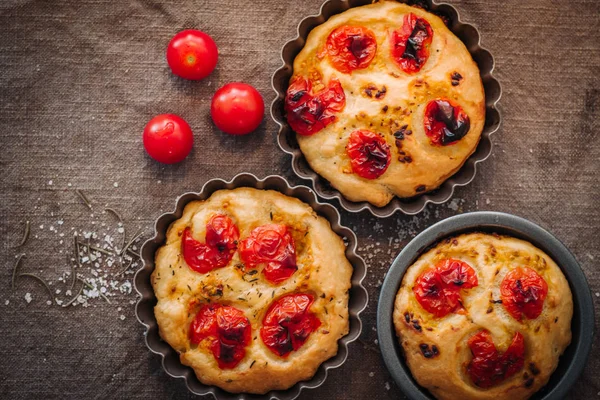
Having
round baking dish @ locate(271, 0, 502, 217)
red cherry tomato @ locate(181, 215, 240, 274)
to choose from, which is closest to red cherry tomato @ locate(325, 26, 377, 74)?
round baking dish @ locate(271, 0, 502, 217)

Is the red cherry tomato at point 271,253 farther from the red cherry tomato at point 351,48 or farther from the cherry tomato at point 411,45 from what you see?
the cherry tomato at point 411,45

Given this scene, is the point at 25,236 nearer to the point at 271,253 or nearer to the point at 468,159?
the point at 271,253

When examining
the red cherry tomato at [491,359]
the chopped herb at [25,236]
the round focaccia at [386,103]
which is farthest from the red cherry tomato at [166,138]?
the red cherry tomato at [491,359]

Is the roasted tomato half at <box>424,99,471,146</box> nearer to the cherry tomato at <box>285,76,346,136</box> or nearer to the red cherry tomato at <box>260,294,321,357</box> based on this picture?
the cherry tomato at <box>285,76,346,136</box>

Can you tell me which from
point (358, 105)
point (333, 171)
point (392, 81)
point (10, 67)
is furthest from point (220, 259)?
point (10, 67)

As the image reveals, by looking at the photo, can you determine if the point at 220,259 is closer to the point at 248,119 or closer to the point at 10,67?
the point at 248,119

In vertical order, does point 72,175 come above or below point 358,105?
below
